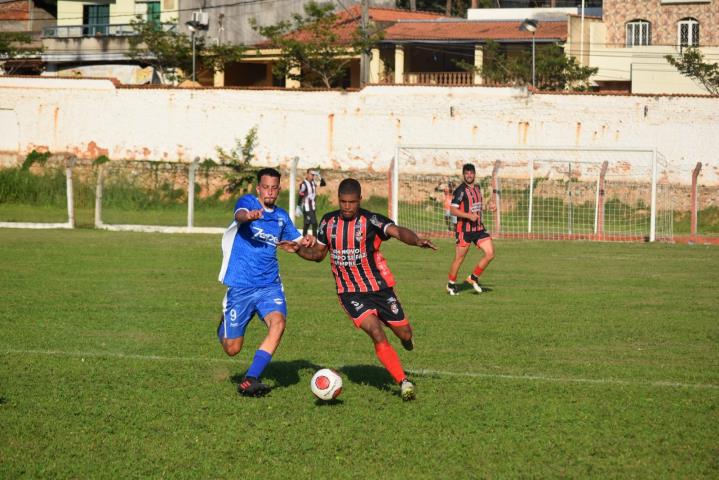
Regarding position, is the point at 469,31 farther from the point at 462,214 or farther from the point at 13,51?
the point at 462,214

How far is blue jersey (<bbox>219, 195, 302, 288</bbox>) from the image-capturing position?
31.1 feet

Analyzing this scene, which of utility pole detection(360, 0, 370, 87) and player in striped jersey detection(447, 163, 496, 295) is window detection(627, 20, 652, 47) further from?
player in striped jersey detection(447, 163, 496, 295)

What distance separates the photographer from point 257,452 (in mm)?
7453

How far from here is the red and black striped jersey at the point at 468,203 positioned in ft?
56.6

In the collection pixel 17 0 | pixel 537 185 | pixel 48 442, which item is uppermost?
pixel 17 0

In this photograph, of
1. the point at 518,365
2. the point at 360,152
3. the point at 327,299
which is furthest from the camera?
the point at 360,152

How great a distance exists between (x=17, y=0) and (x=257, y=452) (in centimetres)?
6536

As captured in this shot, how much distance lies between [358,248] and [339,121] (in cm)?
3179

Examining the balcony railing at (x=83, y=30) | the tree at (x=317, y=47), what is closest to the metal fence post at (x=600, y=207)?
the tree at (x=317, y=47)

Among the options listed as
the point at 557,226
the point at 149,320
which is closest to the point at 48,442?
the point at 149,320

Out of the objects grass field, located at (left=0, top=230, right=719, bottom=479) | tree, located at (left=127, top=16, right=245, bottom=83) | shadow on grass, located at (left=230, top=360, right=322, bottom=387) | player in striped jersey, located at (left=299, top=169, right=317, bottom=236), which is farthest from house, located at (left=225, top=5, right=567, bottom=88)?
shadow on grass, located at (left=230, top=360, right=322, bottom=387)

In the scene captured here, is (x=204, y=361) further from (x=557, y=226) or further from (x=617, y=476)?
(x=557, y=226)

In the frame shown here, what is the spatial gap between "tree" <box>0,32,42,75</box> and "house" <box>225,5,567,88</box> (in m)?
11.0

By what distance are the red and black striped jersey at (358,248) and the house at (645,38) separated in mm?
43791
